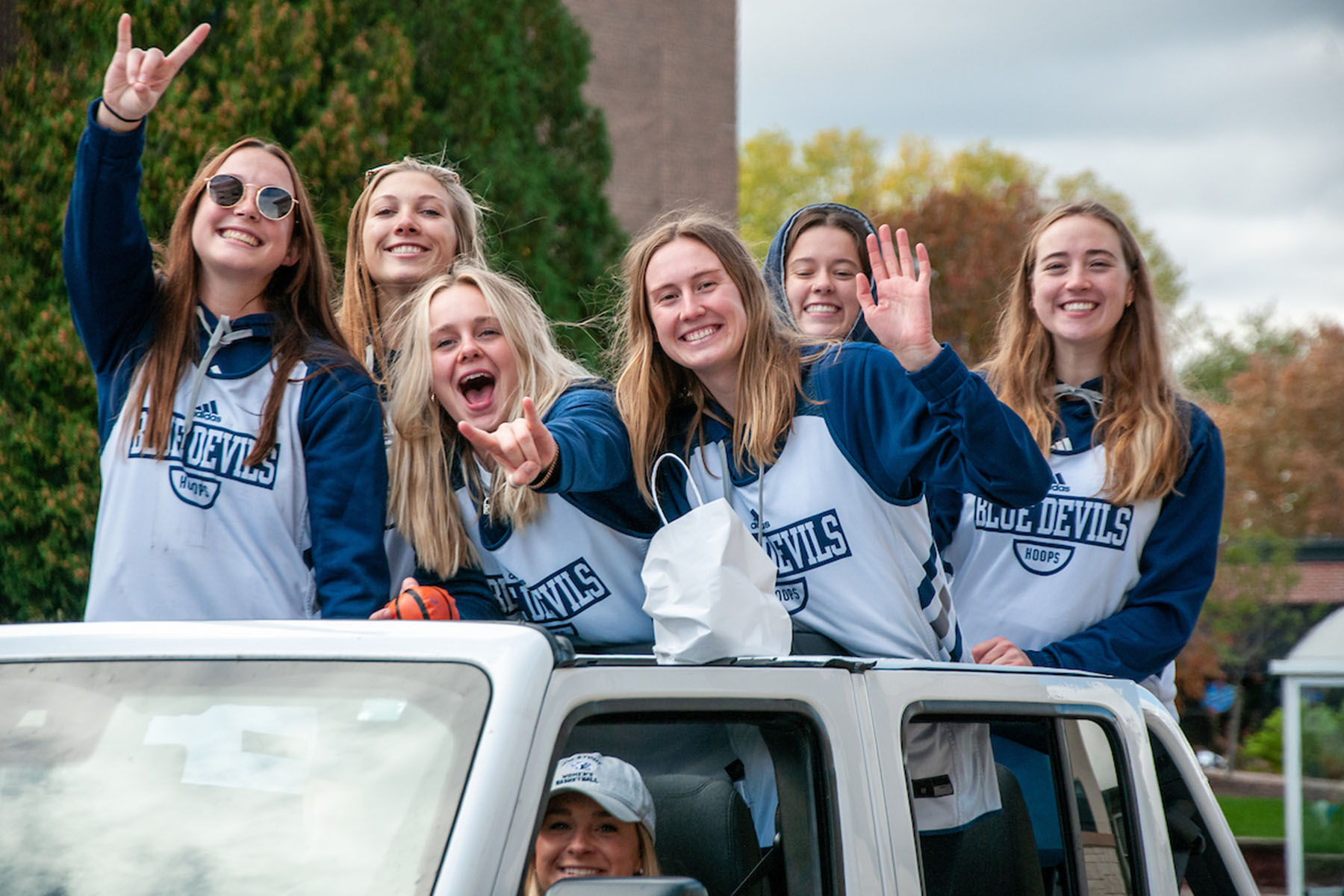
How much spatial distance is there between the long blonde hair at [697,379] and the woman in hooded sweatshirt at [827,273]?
35.5 inches

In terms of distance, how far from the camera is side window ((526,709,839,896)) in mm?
2074

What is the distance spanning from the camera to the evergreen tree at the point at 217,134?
897 centimetres

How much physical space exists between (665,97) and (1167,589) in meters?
17.6

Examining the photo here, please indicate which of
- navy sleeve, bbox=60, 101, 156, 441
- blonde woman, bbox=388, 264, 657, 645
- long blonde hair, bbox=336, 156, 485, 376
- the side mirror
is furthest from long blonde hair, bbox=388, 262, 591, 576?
the side mirror

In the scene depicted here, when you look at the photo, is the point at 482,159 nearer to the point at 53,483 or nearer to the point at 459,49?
the point at 459,49

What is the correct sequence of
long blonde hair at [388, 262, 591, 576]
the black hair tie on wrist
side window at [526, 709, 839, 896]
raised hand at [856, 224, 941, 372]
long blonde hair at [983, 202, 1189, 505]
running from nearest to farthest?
1. side window at [526, 709, 839, 896]
2. raised hand at [856, 224, 941, 372]
3. long blonde hair at [388, 262, 591, 576]
4. the black hair tie on wrist
5. long blonde hair at [983, 202, 1189, 505]

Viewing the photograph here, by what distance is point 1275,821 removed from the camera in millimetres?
21891

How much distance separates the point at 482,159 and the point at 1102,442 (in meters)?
8.90

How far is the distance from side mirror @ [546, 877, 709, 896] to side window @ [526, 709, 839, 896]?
0.25 meters

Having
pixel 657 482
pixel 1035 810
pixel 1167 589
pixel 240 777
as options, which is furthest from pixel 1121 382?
pixel 240 777

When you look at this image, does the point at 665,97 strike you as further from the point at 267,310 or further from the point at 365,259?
the point at 267,310

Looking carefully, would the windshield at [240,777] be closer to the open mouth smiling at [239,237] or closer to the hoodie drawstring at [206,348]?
the hoodie drawstring at [206,348]

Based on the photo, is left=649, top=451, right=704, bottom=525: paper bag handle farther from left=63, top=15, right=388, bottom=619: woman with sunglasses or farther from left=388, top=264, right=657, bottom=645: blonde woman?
left=63, top=15, right=388, bottom=619: woman with sunglasses

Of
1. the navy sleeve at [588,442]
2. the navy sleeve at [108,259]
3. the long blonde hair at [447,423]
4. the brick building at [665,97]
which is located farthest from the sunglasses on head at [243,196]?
the brick building at [665,97]
